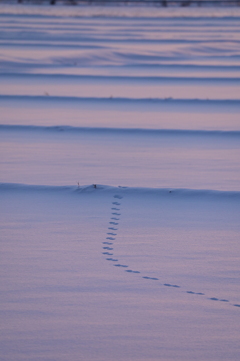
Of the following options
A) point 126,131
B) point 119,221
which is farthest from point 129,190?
point 126,131

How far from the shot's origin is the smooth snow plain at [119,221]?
6.39 ft

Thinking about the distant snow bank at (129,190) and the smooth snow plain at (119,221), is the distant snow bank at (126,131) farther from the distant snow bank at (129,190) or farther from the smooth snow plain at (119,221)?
the distant snow bank at (129,190)

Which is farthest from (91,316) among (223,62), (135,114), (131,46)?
(131,46)

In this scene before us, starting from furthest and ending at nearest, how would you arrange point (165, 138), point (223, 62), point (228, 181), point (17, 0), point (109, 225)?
point (17, 0), point (223, 62), point (165, 138), point (228, 181), point (109, 225)

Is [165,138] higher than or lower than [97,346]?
higher

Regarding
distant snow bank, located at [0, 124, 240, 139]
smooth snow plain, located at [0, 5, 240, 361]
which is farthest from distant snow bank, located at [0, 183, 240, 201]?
distant snow bank, located at [0, 124, 240, 139]

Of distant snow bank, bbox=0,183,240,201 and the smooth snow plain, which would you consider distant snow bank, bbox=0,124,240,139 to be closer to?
the smooth snow plain

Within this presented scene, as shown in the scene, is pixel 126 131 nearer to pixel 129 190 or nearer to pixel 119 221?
pixel 129 190

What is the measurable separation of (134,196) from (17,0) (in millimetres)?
25956

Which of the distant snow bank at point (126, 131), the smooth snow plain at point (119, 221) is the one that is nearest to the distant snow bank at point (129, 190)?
the smooth snow plain at point (119, 221)

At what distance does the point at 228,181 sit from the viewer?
136 inches

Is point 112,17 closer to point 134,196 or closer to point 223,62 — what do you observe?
point 223,62

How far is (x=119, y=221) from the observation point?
287 cm

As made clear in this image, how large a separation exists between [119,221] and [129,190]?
42 centimetres
